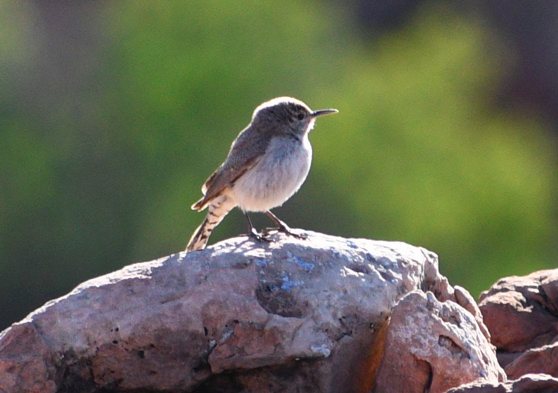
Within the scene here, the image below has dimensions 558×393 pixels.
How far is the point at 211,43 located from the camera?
21.1m

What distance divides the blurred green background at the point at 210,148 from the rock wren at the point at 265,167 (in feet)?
31.9

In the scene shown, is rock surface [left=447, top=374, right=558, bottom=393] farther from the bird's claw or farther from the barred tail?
the barred tail

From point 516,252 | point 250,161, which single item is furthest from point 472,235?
point 250,161

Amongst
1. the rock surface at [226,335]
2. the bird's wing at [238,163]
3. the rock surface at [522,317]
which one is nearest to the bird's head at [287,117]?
the bird's wing at [238,163]

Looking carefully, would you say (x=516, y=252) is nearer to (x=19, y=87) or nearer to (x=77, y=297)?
(x=19, y=87)

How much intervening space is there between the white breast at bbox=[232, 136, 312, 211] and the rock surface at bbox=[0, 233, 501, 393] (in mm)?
1724

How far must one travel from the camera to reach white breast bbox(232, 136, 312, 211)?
783 cm

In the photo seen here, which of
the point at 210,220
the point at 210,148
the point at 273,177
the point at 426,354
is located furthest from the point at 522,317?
the point at 210,148

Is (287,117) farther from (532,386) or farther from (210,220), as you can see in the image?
(532,386)

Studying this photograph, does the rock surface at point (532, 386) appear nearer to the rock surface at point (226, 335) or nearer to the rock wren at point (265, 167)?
the rock surface at point (226, 335)

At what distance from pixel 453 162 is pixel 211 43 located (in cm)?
542

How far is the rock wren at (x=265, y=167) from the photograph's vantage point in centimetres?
786

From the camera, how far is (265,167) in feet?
25.8

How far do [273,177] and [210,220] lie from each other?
691 mm
